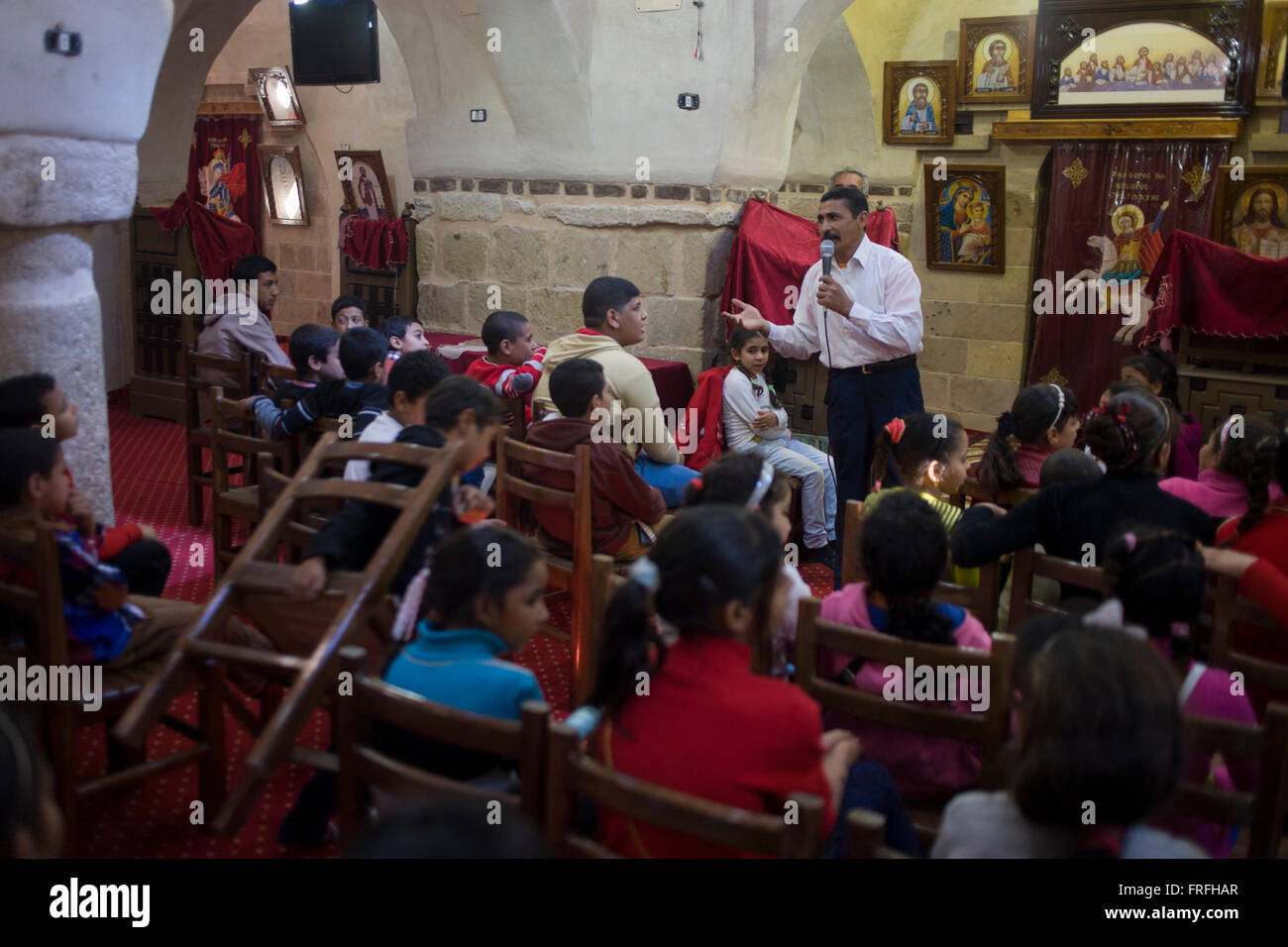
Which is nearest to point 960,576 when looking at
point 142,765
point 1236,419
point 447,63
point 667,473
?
point 1236,419

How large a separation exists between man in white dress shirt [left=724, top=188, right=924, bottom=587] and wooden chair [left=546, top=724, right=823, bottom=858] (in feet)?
8.26

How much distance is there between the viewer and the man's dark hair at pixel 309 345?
13.0ft

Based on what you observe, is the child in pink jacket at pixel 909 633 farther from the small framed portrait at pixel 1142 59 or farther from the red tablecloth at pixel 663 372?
the small framed portrait at pixel 1142 59

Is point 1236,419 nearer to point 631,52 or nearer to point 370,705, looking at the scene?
point 370,705

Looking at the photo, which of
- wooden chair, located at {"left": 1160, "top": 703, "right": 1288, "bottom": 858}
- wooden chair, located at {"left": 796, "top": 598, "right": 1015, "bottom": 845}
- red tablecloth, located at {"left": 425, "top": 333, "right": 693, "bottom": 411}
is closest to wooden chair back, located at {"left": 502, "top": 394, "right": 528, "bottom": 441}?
red tablecloth, located at {"left": 425, "top": 333, "right": 693, "bottom": 411}

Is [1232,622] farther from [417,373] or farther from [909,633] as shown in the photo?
[417,373]

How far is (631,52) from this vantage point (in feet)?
17.4

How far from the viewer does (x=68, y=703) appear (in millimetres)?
2084

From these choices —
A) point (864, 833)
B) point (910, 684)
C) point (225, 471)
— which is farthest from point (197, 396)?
point (864, 833)

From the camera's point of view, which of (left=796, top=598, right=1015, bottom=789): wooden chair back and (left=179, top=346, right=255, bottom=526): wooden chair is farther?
(left=179, top=346, right=255, bottom=526): wooden chair

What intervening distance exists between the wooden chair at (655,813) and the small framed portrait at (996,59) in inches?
254

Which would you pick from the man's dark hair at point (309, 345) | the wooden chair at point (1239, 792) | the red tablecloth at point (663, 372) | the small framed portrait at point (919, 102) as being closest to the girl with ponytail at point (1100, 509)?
the wooden chair at point (1239, 792)

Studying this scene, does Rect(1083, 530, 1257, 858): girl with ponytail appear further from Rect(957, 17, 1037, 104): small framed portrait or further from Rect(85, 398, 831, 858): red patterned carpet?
Rect(957, 17, 1037, 104): small framed portrait

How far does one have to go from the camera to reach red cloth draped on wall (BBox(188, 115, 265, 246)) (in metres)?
9.46
